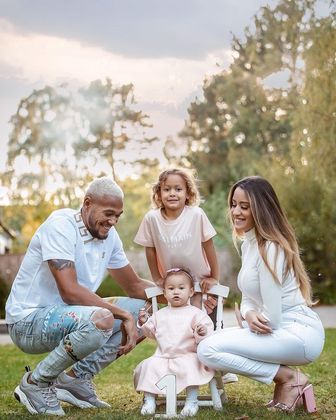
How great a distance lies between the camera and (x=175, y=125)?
84.5 feet

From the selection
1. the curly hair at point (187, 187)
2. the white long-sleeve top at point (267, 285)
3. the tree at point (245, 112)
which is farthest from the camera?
the tree at point (245, 112)

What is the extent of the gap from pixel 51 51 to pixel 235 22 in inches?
306

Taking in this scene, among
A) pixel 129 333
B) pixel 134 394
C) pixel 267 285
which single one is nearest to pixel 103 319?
pixel 129 333

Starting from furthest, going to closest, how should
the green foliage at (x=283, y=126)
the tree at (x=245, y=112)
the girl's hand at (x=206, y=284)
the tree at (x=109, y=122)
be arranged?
the tree at (x=245, y=112) < the tree at (x=109, y=122) < the green foliage at (x=283, y=126) < the girl's hand at (x=206, y=284)

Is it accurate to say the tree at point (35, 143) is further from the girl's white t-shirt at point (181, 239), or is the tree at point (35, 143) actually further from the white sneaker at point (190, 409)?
the white sneaker at point (190, 409)

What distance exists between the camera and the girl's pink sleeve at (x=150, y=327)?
15.2 ft

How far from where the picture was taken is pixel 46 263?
15.3ft

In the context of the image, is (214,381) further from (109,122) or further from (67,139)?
(67,139)

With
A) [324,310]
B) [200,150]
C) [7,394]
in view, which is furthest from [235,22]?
[7,394]

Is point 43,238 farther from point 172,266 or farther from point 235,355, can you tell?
point 235,355

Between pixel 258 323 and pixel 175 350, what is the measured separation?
535 millimetres

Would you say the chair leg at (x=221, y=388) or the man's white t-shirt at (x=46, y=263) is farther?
the chair leg at (x=221, y=388)

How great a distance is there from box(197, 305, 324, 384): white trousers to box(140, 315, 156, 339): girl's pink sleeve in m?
0.33

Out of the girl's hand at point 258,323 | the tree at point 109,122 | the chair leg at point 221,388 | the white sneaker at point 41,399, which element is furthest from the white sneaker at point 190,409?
the tree at point 109,122
